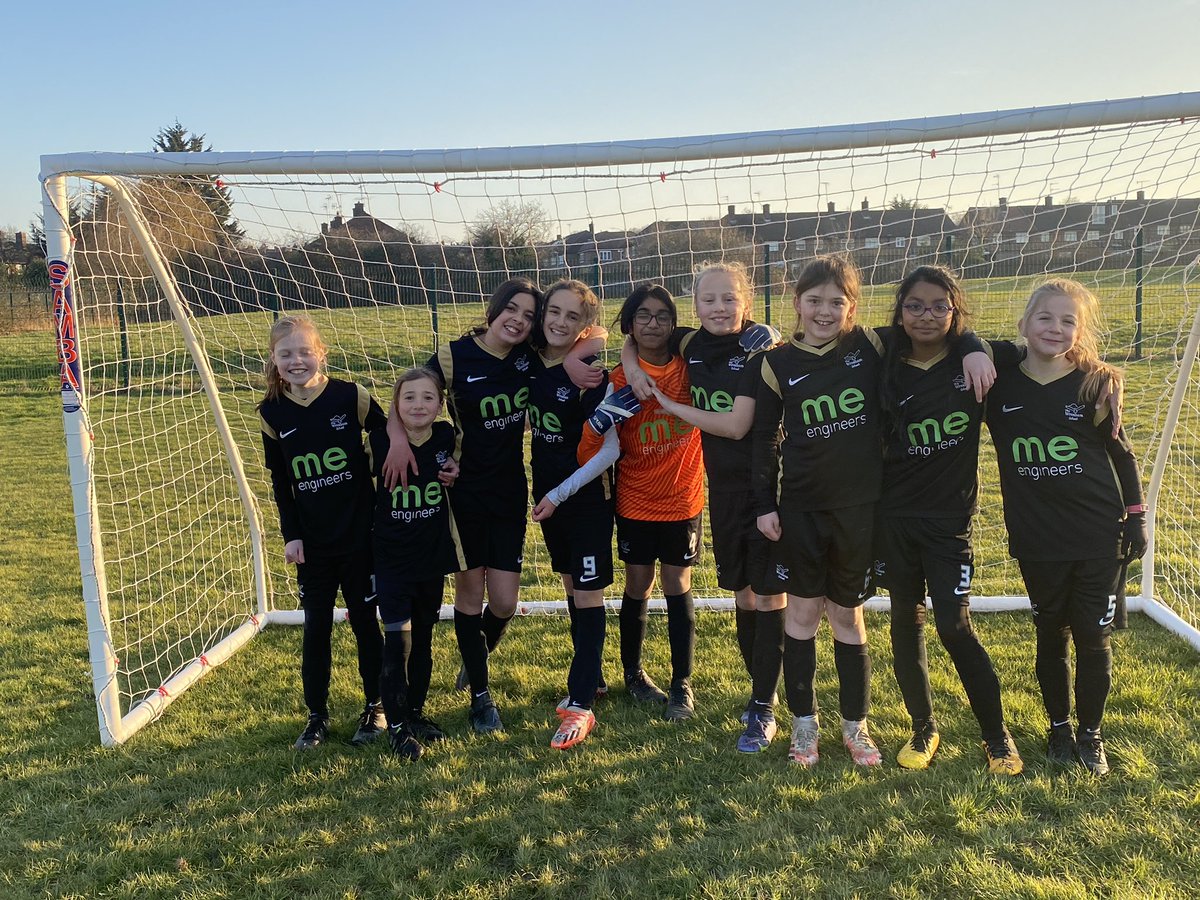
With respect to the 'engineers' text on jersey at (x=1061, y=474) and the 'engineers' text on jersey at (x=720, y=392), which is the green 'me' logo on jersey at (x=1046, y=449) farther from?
the 'engineers' text on jersey at (x=720, y=392)

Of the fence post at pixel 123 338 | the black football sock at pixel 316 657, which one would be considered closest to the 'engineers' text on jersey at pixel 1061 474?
the black football sock at pixel 316 657

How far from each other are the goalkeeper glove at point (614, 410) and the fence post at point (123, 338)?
8.19 ft

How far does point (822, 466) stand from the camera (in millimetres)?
2797

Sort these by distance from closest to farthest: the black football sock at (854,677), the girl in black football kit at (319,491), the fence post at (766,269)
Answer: the black football sock at (854,677) → the girl in black football kit at (319,491) → the fence post at (766,269)

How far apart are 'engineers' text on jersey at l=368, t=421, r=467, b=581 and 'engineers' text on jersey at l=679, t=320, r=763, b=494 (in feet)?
3.43

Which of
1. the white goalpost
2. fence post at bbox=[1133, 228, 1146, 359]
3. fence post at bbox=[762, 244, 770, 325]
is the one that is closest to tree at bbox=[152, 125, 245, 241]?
the white goalpost

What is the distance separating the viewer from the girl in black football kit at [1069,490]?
2709 millimetres

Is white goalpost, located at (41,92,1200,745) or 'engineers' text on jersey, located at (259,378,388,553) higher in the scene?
white goalpost, located at (41,92,1200,745)

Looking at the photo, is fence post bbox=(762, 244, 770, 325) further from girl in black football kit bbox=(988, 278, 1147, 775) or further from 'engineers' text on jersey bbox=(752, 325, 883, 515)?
girl in black football kit bbox=(988, 278, 1147, 775)

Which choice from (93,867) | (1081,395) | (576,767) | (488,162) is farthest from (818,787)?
(488,162)

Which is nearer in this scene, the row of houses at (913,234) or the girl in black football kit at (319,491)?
the girl in black football kit at (319,491)

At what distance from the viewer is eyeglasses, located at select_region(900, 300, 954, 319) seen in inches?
107

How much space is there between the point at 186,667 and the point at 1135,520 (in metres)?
4.13

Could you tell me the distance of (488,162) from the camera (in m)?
3.34
